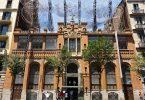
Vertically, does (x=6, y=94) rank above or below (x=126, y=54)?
below

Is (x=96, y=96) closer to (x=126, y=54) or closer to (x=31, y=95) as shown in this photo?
(x=126, y=54)

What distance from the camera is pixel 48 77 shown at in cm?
4138

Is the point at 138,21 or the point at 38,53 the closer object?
the point at 38,53

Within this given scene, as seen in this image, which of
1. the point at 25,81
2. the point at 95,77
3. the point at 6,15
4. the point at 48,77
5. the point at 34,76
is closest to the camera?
the point at 25,81

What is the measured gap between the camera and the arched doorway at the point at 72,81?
131 ft

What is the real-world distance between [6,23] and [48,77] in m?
14.7

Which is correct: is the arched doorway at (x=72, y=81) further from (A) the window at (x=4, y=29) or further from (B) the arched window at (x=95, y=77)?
(A) the window at (x=4, y=29)

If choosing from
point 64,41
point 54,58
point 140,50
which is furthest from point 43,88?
point 140,50

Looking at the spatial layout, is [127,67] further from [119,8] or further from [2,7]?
[2,7]

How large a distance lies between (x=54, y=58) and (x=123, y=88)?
13.7 metres

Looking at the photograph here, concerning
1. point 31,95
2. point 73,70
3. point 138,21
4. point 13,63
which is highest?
point 138,21

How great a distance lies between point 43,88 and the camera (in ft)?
132

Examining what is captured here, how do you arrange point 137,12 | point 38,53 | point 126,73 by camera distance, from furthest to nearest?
point 137,12 → point 38,53 → point 126,73

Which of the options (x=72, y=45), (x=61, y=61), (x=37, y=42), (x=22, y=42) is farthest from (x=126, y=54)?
(x=22, y=42)
